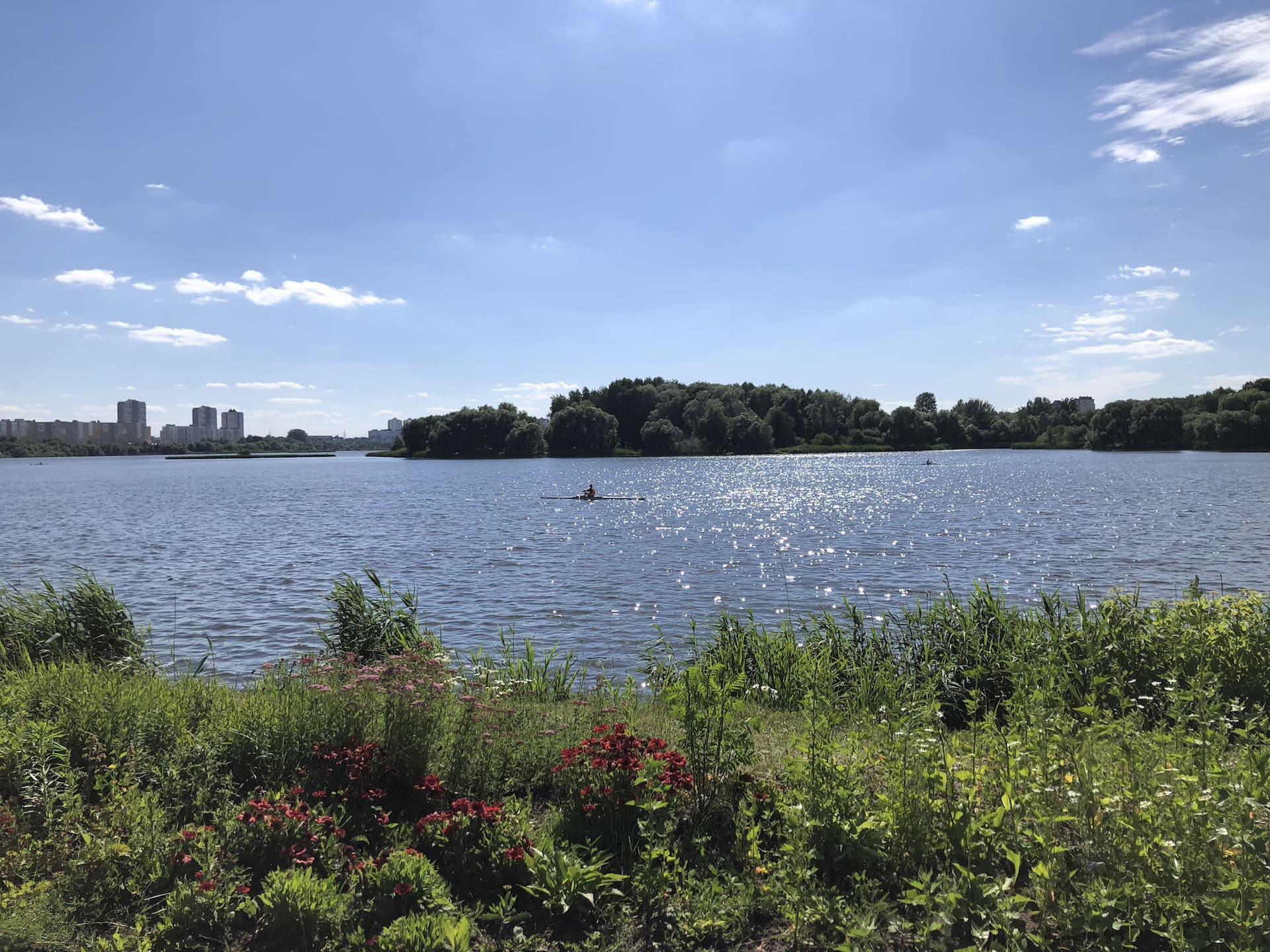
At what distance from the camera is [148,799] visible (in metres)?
4.98

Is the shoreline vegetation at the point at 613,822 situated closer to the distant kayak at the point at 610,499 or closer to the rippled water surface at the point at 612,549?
the rippled water surface at the point at 612,549

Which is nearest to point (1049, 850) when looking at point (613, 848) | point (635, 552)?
point (613, 848)

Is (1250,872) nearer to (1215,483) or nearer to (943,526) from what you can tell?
(943,526)

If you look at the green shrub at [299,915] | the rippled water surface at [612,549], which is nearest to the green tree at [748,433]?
the rippled water surface at [612,549]

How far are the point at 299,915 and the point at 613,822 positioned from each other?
1934 mm

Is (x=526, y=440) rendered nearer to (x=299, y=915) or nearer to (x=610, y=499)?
(x=610, y=499)

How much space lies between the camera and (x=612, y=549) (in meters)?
30.3

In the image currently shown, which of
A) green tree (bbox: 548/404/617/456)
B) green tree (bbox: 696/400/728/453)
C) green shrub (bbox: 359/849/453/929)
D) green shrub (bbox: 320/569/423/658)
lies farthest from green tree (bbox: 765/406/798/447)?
green shrub (bbox: 359/849/453/929)

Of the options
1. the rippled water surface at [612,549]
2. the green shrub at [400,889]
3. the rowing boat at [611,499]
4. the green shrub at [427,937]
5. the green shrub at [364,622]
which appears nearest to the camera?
the green shrub at [427,937]

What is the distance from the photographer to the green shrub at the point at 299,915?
3.88 metres

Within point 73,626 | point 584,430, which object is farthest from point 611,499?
point 584,430

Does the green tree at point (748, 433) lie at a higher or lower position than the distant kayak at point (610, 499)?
higher

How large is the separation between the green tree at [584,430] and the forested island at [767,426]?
0.59 ft

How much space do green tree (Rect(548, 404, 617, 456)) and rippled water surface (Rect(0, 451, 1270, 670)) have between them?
7800 centimetres
